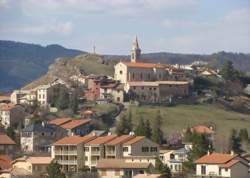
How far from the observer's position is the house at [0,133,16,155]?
236 feet

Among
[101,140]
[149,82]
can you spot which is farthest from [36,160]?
[149,82]

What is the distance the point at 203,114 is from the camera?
304 ft

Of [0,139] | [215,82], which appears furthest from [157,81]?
[0,139]

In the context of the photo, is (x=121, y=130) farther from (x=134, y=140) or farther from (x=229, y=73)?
(x=229, y=73)

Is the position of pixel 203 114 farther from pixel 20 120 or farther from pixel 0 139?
pixel 0 139

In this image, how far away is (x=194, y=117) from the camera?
9075cm

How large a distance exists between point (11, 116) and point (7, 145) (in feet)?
42.8

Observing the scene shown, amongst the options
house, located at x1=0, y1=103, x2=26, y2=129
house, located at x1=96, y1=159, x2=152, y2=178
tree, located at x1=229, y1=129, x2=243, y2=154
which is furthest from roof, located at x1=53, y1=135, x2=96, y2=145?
house, located at x1=0, y1=103, x2=26, y2=129

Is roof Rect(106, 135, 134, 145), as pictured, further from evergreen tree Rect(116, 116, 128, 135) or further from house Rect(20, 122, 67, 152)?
house Rect(20, 122, 67, 152)

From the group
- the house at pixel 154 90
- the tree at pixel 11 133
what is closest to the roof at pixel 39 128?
the tree at pixel 11 133

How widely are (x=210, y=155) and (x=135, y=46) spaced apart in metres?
58.4

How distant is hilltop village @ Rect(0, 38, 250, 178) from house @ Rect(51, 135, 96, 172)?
0.07 metres

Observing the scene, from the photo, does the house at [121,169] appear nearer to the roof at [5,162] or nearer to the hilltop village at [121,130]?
the hilltop village at [121,130]

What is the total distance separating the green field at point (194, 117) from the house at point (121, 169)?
69.9 ft
